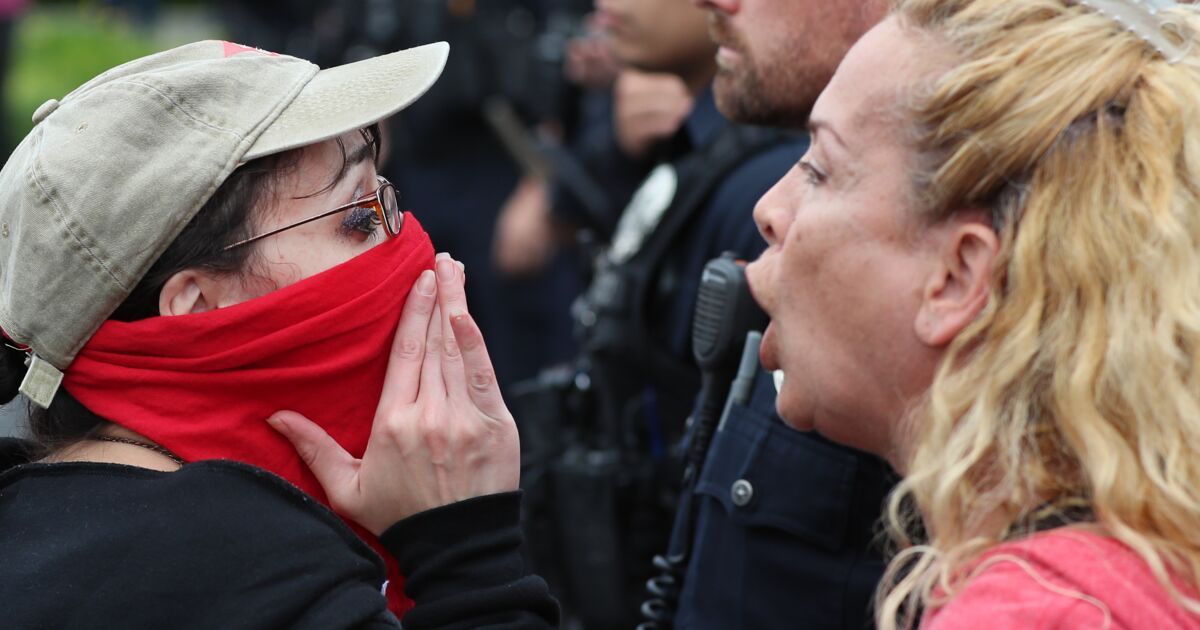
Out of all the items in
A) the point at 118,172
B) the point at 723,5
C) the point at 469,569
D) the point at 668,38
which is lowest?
the point at 668,38

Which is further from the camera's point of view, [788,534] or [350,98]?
[788,534]

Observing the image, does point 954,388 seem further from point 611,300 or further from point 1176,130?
point 611,300

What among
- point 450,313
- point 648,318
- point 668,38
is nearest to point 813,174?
point 450,313

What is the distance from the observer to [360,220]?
6.35 feet

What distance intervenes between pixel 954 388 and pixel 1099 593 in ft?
0.99

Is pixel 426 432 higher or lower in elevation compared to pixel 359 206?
lower

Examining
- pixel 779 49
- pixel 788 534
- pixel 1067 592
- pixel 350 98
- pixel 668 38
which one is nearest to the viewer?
pixel 1067 592

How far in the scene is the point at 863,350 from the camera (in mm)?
1690

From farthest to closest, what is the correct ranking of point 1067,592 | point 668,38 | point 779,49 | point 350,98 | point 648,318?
1. point 668,38
2. point 648,318
3. point 779,49
4. point 350,98
5. point 1067,592

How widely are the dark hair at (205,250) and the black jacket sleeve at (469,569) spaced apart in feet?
1.49

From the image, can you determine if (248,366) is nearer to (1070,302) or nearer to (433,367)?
(433,367)

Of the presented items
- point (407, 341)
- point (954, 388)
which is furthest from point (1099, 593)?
point (407, 341)

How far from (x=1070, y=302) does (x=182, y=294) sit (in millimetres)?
1161

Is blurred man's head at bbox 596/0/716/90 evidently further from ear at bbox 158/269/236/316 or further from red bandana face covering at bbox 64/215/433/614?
ear at bbox 158/269/236/316
